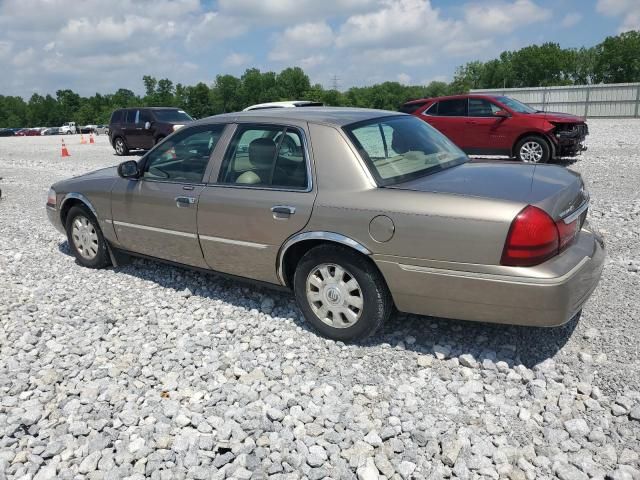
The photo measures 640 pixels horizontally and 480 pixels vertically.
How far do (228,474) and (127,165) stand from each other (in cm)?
323

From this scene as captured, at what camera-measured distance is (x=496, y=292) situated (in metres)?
3.15

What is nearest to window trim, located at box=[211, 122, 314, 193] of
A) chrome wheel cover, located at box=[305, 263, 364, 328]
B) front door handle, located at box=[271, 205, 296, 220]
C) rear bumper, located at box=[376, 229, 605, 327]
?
front door handle, located at box=[271, 205, 296, 220]

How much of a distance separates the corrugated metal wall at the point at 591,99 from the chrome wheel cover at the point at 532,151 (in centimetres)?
2316

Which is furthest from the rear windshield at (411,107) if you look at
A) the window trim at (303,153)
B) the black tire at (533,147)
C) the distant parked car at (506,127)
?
the window trim at (303,153)

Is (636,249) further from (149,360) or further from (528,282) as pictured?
(149,360)

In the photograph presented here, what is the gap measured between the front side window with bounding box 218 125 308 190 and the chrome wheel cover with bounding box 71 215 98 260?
208 centimetres

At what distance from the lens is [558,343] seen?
12.1 feet

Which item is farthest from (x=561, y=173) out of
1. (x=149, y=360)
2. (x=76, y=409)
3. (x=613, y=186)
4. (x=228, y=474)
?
(x=613, y=186)

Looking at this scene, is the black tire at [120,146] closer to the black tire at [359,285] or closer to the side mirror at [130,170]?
the side mirror at [130,170]

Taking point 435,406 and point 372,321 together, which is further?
point 372,321

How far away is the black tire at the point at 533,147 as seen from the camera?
1178 cm

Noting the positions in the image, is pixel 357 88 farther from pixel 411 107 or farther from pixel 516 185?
pixel 516 185

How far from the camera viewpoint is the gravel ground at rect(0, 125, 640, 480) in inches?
108

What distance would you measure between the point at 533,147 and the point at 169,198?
9542 millimetres
